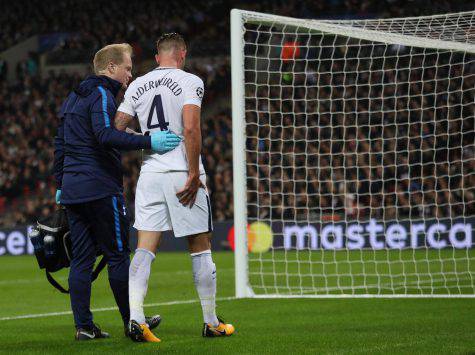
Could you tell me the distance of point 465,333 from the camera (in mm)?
6047

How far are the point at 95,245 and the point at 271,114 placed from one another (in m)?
13.2

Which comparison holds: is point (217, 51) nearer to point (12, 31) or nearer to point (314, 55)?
point (314, 55)

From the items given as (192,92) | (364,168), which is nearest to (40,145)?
(364,168)

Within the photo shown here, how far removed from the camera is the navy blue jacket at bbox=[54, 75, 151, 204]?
5.90m

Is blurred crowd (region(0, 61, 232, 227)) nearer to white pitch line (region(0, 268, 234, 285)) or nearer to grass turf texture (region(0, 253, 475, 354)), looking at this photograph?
white pitch line (region(0, 268, 234, 285))

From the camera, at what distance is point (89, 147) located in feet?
19.6

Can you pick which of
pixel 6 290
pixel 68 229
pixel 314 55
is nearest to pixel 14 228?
pixel 314 55

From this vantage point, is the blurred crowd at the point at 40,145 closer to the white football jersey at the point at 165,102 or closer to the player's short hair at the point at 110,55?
the player's short hair at the point at 110,55

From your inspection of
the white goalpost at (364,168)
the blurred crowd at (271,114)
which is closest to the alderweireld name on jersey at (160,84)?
the white goalpost at (364,168)

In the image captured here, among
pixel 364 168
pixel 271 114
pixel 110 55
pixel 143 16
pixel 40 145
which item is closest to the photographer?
pixel 110 55

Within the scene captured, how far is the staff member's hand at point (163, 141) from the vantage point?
5.66 m

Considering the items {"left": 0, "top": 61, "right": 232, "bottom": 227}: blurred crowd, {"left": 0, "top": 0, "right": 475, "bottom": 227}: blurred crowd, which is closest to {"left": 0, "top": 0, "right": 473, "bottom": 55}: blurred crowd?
{"left": 0, "top": 0, "right": 475, "bottom": 227}: blurred crowd

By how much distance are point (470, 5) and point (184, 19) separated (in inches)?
359

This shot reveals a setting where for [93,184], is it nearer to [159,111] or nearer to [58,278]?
[159,111]
